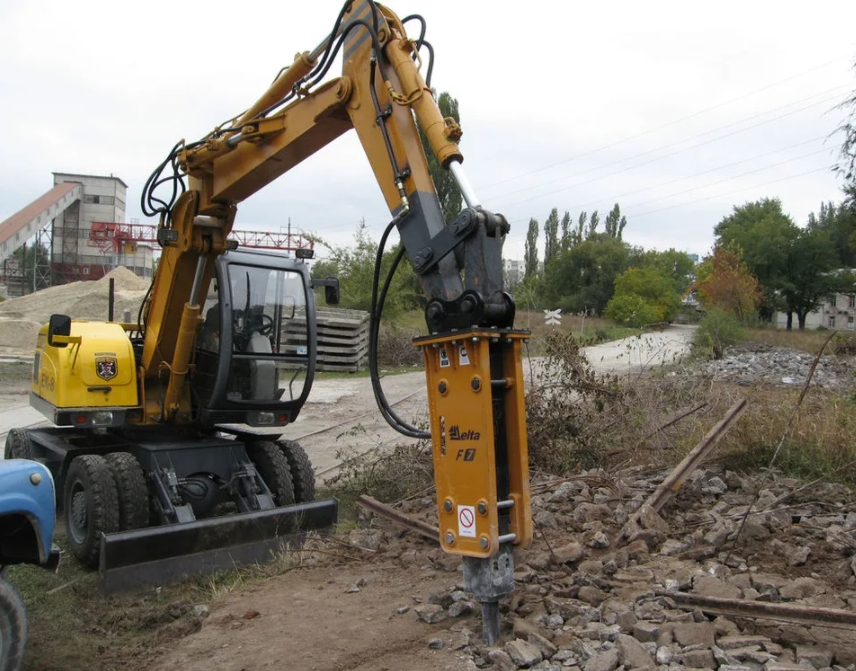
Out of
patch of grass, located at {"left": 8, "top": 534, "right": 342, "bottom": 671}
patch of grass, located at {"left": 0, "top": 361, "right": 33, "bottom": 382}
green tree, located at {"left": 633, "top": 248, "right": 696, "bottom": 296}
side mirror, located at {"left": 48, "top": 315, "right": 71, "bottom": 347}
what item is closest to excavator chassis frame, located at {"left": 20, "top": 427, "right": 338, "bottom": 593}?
patch of grass, located at {"left": 8, "top": 534, "right": 342, "bottom": 671}

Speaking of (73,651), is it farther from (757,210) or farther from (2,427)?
(757,210)

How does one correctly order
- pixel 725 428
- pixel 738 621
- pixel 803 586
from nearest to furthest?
pixel 738 621
pixel 803 586
pixel 725 428

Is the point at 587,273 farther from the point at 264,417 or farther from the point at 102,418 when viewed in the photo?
the point at 102,418

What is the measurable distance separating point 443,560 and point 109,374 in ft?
11.9

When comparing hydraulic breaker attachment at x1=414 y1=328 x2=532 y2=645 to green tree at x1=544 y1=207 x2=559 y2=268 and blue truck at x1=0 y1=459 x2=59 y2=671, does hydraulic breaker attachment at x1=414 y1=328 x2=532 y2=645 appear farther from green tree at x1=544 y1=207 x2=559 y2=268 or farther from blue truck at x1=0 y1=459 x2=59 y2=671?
green tree at x1=544 y1=207 x2=559 y2=268

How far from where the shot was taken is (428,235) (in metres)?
4.40

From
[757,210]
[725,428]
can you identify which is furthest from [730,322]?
[757,210]

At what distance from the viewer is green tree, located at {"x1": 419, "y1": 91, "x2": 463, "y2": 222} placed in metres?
5.04

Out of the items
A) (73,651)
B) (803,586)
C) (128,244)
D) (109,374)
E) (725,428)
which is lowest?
(73,651)

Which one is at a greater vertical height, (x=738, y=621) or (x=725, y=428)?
(x=725, y=428)

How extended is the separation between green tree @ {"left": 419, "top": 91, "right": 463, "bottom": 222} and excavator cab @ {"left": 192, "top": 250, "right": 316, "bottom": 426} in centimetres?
168

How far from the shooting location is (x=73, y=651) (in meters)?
4.72

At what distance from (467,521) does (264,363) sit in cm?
375

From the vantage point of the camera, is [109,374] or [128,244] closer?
[109,374]
